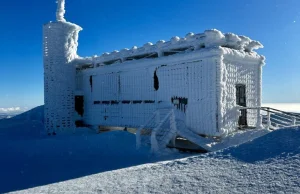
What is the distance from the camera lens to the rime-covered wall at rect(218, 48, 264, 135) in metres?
12.6

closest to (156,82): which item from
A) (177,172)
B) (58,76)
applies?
(58,76)

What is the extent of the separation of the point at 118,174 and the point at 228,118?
7.38 metres

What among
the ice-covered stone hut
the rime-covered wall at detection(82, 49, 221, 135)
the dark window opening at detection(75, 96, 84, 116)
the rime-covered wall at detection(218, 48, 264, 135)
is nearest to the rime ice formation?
the ice-covered stone hut

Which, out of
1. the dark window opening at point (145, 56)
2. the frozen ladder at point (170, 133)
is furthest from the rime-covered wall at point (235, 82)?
the dark window opening at point (145, 56)

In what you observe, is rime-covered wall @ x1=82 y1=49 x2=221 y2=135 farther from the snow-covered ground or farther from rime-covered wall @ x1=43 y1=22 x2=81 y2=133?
the snow-covered ground

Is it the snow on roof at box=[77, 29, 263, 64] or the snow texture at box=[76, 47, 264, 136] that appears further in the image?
the snow on roof at box=[77, 29, 263, 64]

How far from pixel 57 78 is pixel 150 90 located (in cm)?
740

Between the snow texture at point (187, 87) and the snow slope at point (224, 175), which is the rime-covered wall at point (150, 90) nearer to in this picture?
the snow texture at point (187, 87)

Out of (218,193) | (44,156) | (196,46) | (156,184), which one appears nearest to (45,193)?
(156,184)

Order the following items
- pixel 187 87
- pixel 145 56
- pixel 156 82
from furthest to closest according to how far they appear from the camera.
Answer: pixel 145 56 < pixel 156 82 < pixel 187 87

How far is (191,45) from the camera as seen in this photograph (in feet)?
45.2

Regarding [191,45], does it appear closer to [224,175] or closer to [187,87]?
[187,87]

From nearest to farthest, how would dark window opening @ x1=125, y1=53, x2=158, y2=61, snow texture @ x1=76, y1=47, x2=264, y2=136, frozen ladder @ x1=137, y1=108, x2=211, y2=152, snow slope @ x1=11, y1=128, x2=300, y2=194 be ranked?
snow slope @ x1=11, y1=128, x2=300, y2=194 → frozen ladder @ x1=137, y1=108, x2=211, y2=152 → snow texture @ x1=76, y1=47, x2=264, y2=136 → dark window opening @ x1=125, y1=53, x2=158, y2=61

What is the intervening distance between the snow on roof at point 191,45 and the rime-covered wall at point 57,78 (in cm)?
418
